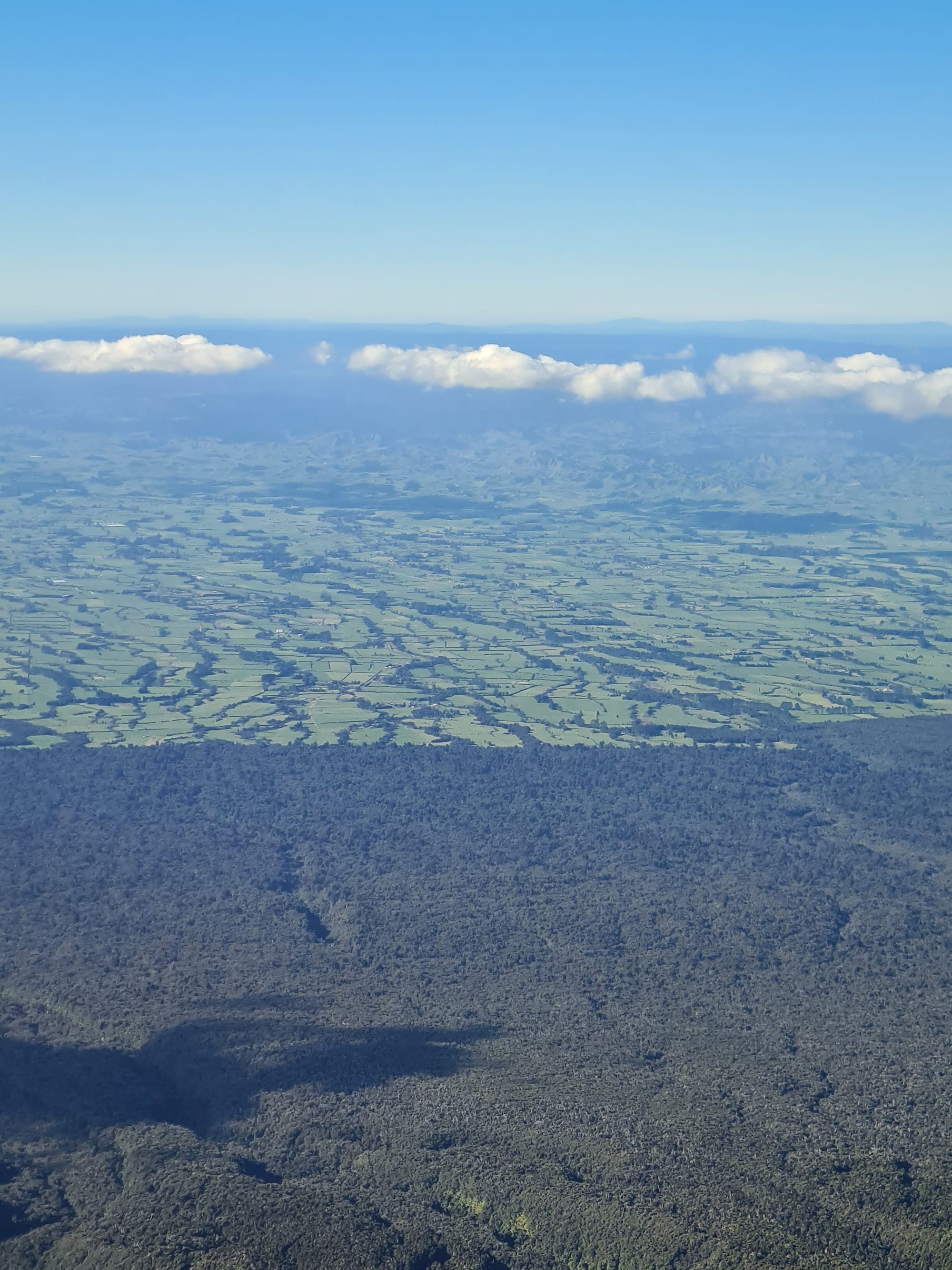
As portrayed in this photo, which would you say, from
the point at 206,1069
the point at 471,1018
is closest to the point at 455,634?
the point at 471,1018

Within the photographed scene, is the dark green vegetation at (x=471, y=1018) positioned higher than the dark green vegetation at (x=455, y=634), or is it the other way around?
the dark green vegetation at (x=455, y=634)

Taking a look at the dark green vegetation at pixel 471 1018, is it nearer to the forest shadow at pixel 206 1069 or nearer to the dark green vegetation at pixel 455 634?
the forest shadow at pixel 206 1069

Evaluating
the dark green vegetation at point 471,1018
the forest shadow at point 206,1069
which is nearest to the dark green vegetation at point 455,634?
the dark green vegetation at point 471,1018

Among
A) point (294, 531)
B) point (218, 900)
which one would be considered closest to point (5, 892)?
point (218, 900)

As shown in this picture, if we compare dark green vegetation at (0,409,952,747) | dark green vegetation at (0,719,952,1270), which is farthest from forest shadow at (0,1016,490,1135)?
dark green vegetation at (0,409,952,747)

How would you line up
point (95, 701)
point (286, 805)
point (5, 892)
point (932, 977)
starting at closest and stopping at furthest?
point (932, 977) < point (5, 892) < point (286, 805) < point (95, 701)

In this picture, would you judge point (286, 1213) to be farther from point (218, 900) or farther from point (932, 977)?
point (932, 977)

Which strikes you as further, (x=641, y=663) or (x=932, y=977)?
(x=641, y=663)
